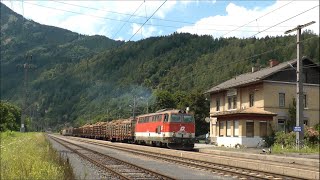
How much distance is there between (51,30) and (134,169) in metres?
153

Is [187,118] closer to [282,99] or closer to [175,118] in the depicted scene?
[175,118]

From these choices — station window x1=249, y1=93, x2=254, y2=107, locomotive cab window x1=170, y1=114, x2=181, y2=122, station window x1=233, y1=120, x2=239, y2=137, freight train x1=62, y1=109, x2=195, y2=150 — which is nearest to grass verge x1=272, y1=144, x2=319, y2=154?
freight train x1=62, y1=109, x2=195, y2=150

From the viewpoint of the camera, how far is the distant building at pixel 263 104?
41625mm

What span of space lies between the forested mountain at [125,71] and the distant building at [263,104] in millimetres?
18403

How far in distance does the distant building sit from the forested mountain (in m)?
18.4

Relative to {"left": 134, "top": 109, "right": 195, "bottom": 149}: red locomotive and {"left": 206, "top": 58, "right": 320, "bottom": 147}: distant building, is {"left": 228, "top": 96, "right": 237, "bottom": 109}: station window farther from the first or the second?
{"left": 134, "top": 109, "right": 195, "bottom": 149}: red locomotive

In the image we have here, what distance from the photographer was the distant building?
41.6 metres

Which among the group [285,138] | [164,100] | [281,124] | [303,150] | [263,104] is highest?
[164,100]

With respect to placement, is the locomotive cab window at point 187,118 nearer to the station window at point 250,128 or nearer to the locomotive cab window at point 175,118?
the locomotive cab window at point 175,118

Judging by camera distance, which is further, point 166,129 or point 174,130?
point 166,129

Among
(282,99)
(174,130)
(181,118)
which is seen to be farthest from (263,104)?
(174,130)

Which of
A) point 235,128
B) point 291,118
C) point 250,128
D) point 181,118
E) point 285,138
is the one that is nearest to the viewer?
point 181,118

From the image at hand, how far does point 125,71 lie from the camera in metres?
108

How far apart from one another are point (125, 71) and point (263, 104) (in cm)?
6794
